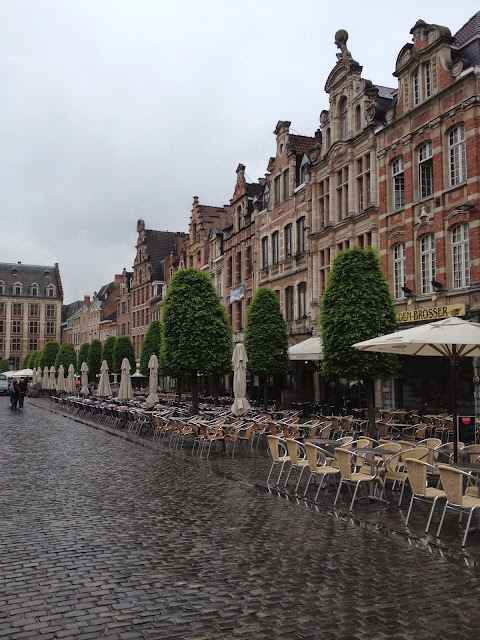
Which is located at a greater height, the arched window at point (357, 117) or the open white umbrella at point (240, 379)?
the arched window at point (357, 117)

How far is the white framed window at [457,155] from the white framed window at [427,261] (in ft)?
7.25

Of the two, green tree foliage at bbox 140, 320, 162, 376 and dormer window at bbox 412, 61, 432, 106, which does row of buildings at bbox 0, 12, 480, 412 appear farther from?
green tree foliage at bbox 140, 320, 162, 376

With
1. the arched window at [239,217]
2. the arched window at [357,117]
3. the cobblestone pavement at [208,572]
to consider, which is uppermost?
the arched window at [357,117]

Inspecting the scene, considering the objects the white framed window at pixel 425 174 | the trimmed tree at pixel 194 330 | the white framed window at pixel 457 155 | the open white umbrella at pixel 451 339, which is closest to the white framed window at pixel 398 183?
the white framed window at pixel 425 174

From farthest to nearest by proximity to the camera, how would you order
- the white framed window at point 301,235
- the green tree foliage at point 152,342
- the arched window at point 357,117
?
the green tree foliage at point 152,342, the white framed window at point 301,235, the arched window at point 357,117

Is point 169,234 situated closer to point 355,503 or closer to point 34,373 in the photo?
point 34,373

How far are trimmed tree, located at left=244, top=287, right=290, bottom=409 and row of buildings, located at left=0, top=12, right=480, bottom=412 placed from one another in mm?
4012

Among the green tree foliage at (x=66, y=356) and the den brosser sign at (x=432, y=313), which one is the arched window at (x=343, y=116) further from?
the green tree foliage at (x=66, y=356)

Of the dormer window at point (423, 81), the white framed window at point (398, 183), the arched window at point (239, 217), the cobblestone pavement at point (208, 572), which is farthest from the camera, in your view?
the arched window at point (239, 217)

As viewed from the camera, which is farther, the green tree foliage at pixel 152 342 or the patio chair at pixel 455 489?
the green tree foliage at pixel 152 342

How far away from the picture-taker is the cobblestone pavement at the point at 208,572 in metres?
5.00

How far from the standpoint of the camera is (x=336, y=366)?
16.9 metres

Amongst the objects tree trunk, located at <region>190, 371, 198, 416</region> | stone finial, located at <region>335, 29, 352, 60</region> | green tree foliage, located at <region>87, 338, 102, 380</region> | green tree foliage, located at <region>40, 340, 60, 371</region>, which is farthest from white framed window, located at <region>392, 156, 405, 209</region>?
green tree foliage, located at <region>40, 340, 60, 371</region>

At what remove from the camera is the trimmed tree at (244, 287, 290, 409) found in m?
25.6
